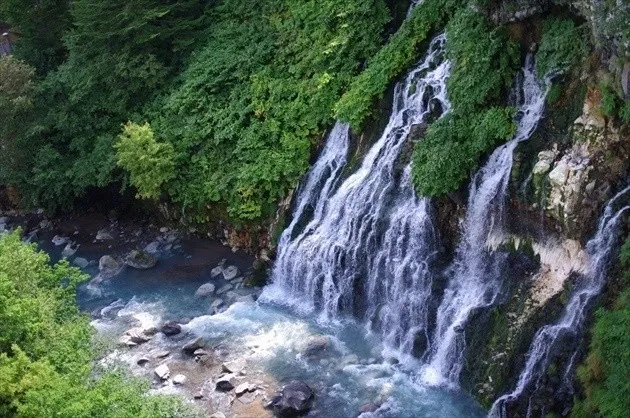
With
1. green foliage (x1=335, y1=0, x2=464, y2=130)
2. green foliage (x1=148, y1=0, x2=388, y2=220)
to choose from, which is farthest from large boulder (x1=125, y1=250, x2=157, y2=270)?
green foliage (x1=335, y1=0, x2=464, y2=130)

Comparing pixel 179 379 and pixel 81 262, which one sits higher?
pixel 81 262

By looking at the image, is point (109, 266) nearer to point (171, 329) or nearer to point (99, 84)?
point (171, 329)

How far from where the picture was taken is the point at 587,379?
39.6 ft

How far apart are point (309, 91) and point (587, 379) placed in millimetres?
12260

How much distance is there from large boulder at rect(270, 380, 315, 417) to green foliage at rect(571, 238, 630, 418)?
5.71 metres

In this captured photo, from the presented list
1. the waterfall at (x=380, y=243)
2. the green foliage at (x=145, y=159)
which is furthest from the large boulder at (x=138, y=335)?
the green foliage at (x=145, y=159)

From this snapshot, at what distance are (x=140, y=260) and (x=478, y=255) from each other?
1168cm

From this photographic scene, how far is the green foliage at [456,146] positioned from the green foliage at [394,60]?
3149 millimetres

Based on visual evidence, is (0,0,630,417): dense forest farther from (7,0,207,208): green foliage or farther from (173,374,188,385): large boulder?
(173,374,188,385): large boulder

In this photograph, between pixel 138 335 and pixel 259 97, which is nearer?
pixel 138 335

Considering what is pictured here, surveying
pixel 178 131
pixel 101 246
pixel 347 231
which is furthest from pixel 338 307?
pixel 101 246

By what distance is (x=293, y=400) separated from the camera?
49.6ft

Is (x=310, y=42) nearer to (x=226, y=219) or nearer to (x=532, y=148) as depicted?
(x=226, y=219)

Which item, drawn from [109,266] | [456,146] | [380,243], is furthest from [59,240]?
[456,146]
